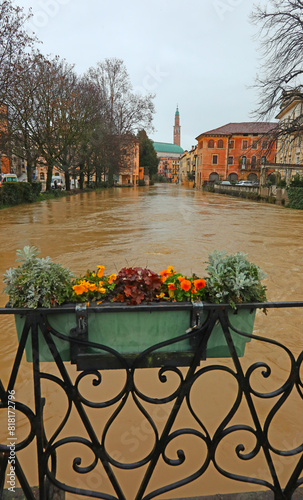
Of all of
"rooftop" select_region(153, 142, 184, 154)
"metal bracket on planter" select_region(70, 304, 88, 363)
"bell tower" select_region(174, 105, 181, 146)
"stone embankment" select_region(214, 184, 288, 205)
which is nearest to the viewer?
"metal bracket on planter" select_region(70, 304, 88, 363)

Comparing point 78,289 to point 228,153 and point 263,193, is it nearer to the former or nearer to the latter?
point 263,193

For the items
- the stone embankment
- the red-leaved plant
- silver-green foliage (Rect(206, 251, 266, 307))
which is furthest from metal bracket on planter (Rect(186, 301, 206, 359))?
the stone embankment

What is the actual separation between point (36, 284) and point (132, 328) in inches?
18.7

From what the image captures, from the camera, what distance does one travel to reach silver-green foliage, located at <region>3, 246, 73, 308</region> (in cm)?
155

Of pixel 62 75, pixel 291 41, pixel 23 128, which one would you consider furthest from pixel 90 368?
pixel 62 75

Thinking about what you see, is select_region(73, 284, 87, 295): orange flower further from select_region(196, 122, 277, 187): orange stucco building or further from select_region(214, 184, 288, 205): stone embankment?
select_region(196, 122, 277, 187): orange stucco building

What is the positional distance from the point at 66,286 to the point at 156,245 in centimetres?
806

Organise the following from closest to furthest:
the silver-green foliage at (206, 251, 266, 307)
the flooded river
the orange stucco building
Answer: the silver-green foliage at (206, 251, 266, 307) < the flooded river < the orange stucco building

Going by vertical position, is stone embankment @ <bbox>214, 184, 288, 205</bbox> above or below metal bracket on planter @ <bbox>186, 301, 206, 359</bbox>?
above

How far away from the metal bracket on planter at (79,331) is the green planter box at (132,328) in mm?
28

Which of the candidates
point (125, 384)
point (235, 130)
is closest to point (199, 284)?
point (125, 384)

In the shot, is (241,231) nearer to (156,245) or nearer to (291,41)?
(156,245)

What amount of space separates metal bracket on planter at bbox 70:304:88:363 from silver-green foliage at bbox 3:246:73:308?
12 cm

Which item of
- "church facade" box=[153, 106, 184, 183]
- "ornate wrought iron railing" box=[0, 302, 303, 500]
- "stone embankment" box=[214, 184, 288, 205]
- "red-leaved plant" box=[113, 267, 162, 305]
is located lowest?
"ornate wrought iron railing" box=[0, 302, 303, 500]
